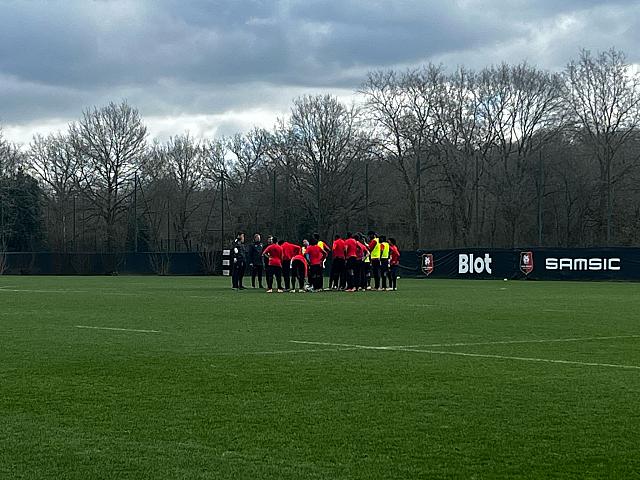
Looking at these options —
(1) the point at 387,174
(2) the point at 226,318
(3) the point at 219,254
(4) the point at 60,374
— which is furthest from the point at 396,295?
(1) the point at 387,174

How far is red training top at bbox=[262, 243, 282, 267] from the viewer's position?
3331 centimetres

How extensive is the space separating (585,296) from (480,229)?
34.2 meters

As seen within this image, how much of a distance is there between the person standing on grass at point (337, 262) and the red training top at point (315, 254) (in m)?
0.43

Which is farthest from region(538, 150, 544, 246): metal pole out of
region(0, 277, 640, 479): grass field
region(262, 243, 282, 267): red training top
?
region(0, 277, 640, 479): grass field

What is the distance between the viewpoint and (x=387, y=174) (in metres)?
69.2

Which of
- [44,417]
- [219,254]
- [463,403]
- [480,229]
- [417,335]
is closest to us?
[44,417]

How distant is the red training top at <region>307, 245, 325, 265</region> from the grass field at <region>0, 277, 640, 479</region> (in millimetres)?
14825

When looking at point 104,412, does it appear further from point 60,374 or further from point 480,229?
point 480,229

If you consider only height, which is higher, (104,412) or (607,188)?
(607,188)

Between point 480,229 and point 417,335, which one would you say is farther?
point 480,229

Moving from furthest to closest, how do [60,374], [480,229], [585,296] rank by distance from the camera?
[480,229] < [585,296] < [60,374]

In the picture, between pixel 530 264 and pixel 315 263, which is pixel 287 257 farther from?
pixel 530 264

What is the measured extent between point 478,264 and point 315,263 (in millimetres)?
16198

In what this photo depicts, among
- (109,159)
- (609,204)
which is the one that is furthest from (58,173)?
(609,204)
